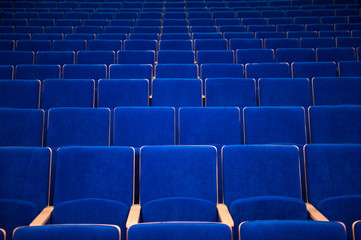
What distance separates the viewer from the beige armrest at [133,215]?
11.8 inches

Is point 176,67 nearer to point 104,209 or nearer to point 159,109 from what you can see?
point 159,109

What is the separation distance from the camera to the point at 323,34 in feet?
3.11

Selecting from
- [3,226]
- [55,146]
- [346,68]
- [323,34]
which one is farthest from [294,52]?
[3,226]

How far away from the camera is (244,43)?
88cm

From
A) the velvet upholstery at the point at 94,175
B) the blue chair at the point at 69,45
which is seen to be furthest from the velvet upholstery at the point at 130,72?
the velvet upholstery at the point at 94,175

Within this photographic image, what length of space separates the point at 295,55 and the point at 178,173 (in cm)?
57

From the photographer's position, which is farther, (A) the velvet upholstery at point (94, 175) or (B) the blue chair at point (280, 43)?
(B) the blue chair at point (280, 43)

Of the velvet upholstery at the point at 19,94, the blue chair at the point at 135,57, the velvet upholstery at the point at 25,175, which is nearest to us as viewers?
the velvet upholstery at the point at 25,175

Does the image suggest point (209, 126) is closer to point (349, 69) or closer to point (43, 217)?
point (43, 217)

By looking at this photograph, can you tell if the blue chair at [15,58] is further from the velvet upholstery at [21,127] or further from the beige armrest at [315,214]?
the beige armrest at [315,214]

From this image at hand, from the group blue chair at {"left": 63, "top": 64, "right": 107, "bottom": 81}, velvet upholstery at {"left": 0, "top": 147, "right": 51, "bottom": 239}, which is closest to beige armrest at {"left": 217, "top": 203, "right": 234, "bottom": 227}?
velvet upholstery at {"left": 0, "top": 147, "right": 51, "bottom": 239}

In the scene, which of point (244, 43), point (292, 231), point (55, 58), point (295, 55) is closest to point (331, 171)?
point (292, 231)

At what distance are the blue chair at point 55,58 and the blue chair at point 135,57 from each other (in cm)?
13

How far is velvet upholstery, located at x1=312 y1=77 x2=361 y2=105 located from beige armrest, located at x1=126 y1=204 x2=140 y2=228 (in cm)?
43
